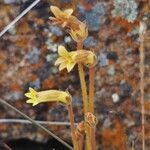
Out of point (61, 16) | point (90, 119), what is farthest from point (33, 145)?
point (61, 16)

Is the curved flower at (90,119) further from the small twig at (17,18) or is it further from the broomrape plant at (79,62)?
the small twig at (17,18)

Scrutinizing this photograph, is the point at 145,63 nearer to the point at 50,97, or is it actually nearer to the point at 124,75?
the point at 124,75

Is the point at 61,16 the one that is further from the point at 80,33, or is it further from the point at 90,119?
the point at 90,119

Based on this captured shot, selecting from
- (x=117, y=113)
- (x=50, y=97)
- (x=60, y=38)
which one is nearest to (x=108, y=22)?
(x=60, y=38)

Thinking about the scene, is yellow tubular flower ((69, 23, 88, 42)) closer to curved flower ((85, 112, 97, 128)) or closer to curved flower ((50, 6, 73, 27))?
curved flower ((50, 6, 73, 27))

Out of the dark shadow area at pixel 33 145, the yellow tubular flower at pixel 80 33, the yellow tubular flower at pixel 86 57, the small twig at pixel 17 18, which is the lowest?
the dark shadow area at pixel 33 145

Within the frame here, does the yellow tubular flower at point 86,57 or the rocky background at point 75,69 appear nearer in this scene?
the yellow tubular flower at point 86,57

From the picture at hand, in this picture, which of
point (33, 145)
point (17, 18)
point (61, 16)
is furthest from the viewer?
point (33, 145)

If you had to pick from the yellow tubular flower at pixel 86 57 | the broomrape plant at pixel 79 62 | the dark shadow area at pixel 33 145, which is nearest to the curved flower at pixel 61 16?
the broomrape plant at pixel 79 62

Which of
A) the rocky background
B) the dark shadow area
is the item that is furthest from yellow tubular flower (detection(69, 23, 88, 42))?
the dark shadow area
